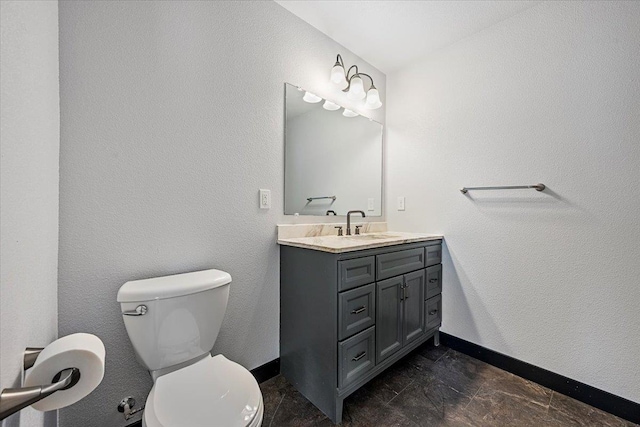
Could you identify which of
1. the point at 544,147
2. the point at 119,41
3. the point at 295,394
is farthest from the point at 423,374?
the point at 119,41

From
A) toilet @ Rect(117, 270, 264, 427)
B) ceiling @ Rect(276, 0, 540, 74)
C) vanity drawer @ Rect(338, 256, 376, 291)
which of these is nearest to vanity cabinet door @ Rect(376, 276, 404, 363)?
vanity drawer @ Rect(338, 256, 376, 291)

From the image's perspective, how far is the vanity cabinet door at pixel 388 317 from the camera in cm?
151

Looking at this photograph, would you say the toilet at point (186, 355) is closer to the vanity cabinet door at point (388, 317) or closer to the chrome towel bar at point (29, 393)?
the chrome towel bar at point (29, 393)

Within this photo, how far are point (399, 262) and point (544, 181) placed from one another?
98cm

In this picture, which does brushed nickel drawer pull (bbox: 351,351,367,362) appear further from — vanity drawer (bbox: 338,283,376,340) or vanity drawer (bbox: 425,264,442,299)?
vanity drawer (bbox: 425,264,442,299)

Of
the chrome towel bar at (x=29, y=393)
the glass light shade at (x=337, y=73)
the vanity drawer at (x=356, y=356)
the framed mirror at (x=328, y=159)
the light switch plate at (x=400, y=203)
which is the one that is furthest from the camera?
the light switch plate at (x=400, y=203)

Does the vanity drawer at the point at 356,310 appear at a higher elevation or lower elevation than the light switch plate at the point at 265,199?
lower

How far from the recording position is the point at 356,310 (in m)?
1.38

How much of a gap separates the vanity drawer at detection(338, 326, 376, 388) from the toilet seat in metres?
0.48

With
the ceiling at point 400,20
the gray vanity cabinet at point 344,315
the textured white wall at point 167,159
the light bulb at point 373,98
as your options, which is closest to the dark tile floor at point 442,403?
the gray vanity cabinet at point 344,315

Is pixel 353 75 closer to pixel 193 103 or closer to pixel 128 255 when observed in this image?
pixel 193 103

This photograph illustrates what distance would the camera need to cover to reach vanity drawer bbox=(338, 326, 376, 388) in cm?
131

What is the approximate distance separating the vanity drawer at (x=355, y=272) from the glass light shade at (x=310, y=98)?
111cm

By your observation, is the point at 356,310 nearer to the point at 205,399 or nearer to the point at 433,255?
the point at 205,399
